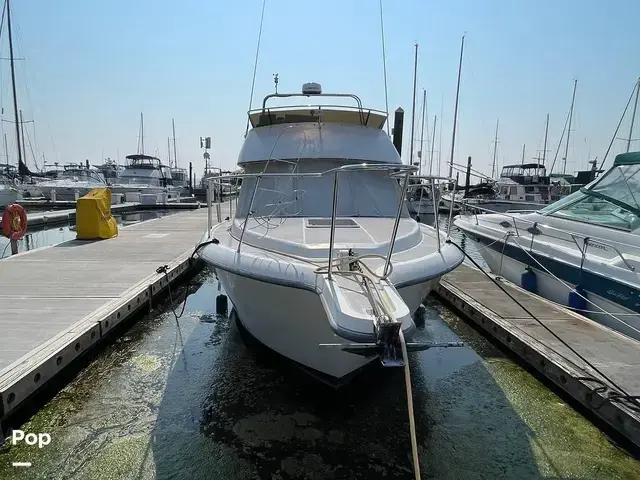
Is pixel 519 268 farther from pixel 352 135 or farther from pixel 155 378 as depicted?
pixel 155 378

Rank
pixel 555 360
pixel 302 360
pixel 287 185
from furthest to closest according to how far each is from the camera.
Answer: pixel 287 185, pixel 555 360, pixel 302 360

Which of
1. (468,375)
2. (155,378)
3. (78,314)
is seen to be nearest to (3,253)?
(78,314)

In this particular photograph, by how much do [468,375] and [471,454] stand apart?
1502 millimetres

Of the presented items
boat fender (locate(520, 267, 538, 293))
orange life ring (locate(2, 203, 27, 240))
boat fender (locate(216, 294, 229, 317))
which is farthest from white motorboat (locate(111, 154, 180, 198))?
boat fender (locate(520, 267, 538, 293))

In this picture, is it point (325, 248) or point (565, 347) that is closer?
point (325, 248)

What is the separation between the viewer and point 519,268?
8.11m

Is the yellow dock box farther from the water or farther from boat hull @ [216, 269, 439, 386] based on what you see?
boat hull @ [216, 269, 439, 386]

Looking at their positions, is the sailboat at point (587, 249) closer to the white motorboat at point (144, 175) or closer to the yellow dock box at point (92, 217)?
the yellow dock box at point (92, 217)

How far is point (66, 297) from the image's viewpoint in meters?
5.92

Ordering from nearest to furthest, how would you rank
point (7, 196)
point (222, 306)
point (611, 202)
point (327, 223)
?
point (327, 223) → point (222, 306) → point (611, 202) → point (7, 196)

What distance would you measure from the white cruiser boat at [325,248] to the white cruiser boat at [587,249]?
232cm

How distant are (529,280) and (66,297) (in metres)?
7.22

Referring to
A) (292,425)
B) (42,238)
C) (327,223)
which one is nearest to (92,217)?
(42,238)

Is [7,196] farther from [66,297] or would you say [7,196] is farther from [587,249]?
[587,249]
